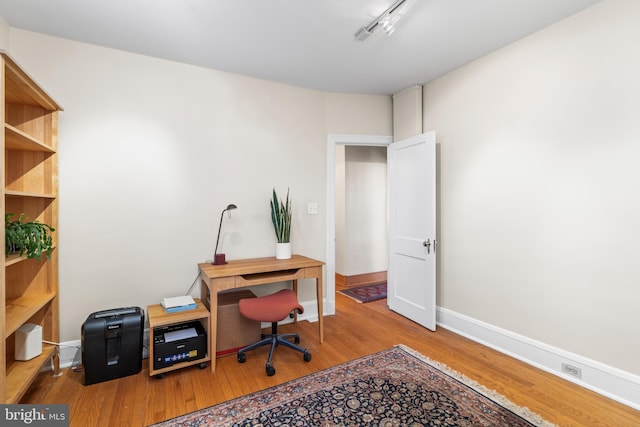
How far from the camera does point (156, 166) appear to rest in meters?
2.62

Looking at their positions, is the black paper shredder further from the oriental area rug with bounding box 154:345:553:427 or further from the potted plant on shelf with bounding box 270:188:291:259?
the potted plant on shelf with bounding box 270:188:291:259

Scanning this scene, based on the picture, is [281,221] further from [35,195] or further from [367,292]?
[367,292]

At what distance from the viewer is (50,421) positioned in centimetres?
167

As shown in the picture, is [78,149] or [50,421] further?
[78,149]

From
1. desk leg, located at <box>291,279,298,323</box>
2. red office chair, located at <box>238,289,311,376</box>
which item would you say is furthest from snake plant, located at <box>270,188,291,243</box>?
red office chair, located at <box>238,289,311,376</box>

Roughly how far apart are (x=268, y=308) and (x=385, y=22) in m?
2.29

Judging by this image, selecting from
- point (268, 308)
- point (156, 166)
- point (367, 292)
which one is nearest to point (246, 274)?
point (268, 308)

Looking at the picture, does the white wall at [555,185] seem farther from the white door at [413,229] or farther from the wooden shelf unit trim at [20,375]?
the wooden shelf unit trim at [20,375]

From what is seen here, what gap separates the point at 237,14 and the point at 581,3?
2.33m

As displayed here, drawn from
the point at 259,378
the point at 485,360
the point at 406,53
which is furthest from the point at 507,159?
the point at 259,378

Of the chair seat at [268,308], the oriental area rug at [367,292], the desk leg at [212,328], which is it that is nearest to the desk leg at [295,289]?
the chair seat at [268,308]

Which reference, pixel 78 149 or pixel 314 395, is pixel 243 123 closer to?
pixel 78 149

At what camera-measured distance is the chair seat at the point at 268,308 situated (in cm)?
227

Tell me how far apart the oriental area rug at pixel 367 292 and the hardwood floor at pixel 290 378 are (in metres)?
1.23
